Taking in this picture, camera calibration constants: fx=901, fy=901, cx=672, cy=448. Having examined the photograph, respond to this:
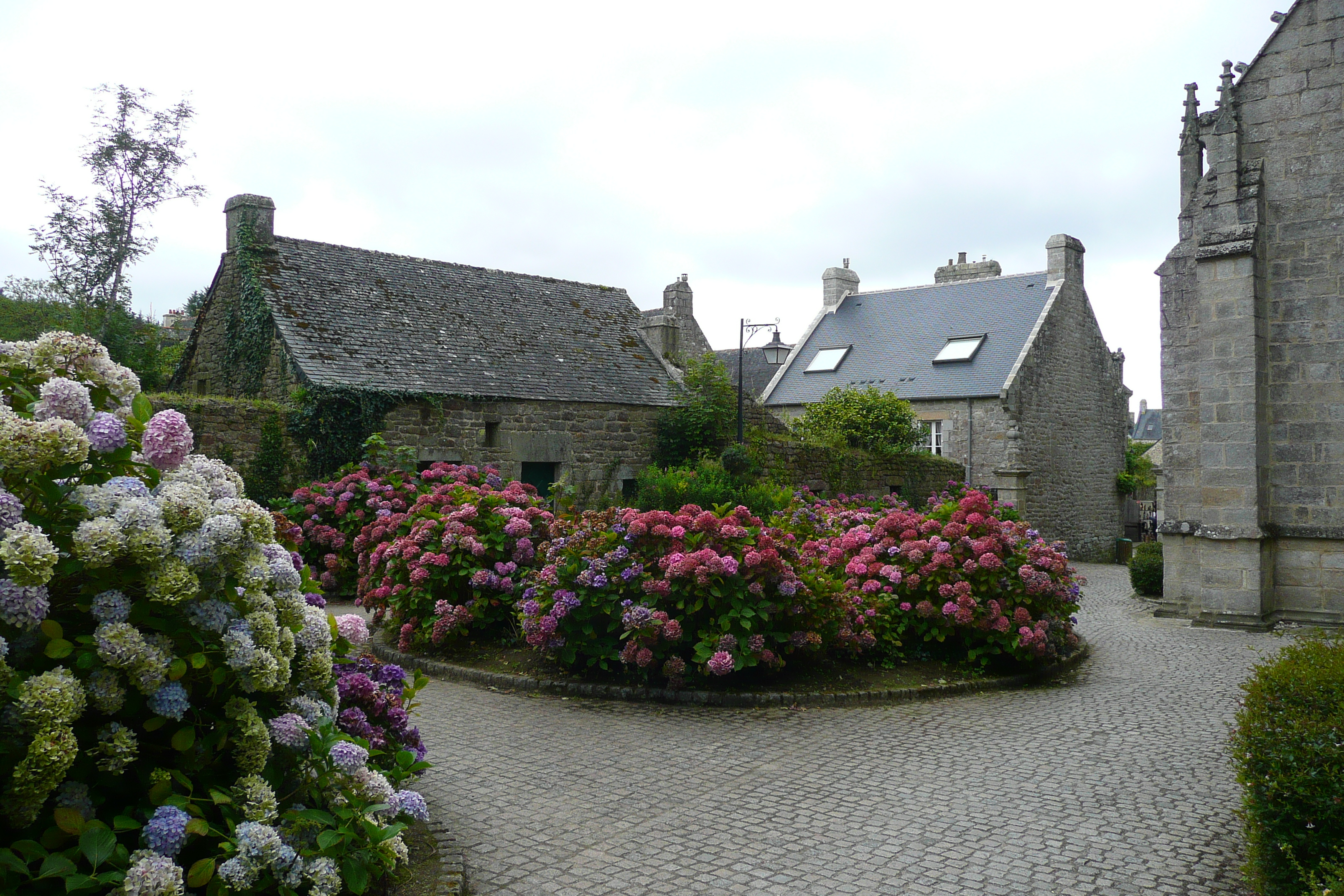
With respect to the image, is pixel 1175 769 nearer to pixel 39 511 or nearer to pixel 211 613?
pixel 211 613

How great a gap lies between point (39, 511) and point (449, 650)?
5918 millimetres

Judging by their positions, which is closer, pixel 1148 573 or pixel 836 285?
pixel 1148 573

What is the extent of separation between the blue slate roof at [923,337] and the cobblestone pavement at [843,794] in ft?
61.7

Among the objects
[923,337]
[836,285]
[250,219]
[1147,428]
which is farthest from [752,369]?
[1147,428]

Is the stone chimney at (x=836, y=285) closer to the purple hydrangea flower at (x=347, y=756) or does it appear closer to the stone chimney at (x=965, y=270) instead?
the stone chimney at (x=965, y=270)

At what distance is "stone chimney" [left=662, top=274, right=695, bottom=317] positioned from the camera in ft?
99.2

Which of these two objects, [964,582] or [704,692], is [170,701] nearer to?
[704,692]

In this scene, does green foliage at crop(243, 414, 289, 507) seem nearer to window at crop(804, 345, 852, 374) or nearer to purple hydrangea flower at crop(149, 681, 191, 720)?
purple hydrangea flower at crop(149, 681, 191, 720)

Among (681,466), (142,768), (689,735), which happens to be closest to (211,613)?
(142,768)

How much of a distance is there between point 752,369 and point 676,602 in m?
30.9

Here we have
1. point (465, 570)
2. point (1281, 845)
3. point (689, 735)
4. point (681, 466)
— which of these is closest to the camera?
point (1281, 845)

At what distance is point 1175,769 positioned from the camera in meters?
5.63

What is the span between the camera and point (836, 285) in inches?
1234

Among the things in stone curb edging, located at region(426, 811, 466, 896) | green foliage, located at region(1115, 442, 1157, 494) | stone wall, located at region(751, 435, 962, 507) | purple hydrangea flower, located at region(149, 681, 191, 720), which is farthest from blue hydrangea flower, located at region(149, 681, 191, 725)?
green foliage, located at region(1115, 442, 1157, 494)
